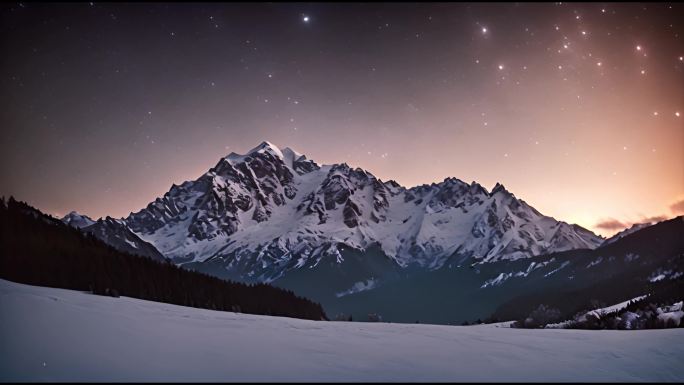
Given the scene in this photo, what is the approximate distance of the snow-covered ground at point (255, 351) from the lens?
9.23 m

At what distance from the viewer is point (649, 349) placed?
17.2m

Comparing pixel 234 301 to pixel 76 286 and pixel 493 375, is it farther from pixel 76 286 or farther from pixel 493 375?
pixel 493 375

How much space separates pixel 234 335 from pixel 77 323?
4.00 meters

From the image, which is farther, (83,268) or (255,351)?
(83,268)

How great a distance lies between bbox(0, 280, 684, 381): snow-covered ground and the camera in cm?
923

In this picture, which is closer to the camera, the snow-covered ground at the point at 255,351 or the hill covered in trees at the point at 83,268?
the snow-covered ground at the point at 255,351

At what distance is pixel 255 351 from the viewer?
11641 mm

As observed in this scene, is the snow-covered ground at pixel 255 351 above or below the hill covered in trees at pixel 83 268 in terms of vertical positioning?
below

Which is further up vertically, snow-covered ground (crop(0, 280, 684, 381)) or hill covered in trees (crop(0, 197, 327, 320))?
hill covered in trees (crop(0, 197, 327, 320))

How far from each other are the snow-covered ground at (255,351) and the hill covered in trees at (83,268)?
755 cm

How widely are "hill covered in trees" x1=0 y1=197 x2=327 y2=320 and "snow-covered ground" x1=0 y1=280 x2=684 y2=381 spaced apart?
24.8ft

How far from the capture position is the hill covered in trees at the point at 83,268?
25250 millimetres

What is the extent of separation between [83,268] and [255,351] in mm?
25757

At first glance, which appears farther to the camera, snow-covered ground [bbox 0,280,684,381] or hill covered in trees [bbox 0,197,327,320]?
hill covered in trees [bbox 0,197,327,320]
